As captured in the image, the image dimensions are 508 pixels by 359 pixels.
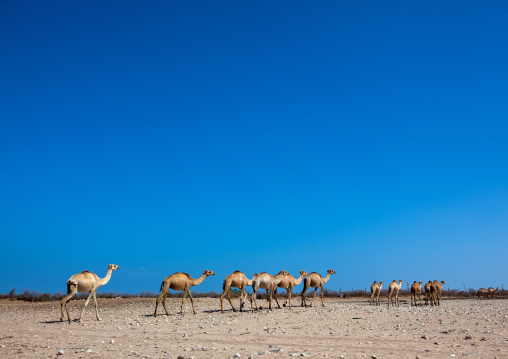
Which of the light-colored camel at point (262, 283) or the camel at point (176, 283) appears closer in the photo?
the camel at point (176, 283)

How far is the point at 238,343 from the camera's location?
14.2m

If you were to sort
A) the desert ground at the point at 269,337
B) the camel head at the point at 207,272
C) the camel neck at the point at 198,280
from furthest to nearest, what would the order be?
the camel head at the point at 207,272 < the camel neck at the point at 198,280 < the desert ground at the point at 269,337

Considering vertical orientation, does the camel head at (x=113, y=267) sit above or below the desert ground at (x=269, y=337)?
above

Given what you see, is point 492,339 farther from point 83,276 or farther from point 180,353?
point 83,276

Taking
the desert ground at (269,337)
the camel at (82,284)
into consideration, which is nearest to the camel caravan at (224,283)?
the camel at (82,284)

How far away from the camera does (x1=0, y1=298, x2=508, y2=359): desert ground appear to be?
12.6m

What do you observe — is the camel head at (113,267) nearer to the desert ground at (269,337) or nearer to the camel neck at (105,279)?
the camel neck at (105,279)

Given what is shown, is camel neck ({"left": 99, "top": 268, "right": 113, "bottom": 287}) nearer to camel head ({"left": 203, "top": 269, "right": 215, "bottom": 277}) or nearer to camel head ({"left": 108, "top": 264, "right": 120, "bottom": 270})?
camel head ({"left": 108, "top": 264, "right": 120, "bottom": 270})

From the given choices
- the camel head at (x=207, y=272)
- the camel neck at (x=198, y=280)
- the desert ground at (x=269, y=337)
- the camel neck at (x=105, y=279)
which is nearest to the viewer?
the desert ground at (x=269, y=337)

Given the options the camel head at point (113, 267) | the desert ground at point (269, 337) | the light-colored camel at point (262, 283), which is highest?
the camel head at point (113, 267)

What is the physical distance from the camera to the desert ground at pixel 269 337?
12.6 metres

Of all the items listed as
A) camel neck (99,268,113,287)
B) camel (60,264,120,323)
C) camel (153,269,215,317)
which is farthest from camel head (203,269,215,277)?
camel (60,264,120,323)

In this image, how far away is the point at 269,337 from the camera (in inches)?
604

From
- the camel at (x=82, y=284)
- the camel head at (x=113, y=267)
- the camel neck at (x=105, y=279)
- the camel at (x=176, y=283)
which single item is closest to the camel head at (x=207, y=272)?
the camel at (x=176, y=283)
